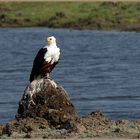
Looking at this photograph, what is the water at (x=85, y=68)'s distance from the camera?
25.5m

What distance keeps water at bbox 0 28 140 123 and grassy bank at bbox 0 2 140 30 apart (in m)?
0.80

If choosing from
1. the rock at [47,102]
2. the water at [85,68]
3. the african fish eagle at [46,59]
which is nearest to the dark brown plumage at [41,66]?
the african fish eagle at [46,59]

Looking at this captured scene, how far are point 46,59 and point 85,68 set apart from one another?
17.5 metres

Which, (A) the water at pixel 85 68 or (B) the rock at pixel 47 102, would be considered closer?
(B) the rock at pixel 47 102

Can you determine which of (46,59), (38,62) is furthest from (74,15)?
(46,59)

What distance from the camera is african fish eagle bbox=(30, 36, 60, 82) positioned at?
1817 cm

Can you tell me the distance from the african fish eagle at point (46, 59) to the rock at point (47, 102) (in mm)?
159

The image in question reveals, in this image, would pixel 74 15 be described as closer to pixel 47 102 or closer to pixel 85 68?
pixel 85 68

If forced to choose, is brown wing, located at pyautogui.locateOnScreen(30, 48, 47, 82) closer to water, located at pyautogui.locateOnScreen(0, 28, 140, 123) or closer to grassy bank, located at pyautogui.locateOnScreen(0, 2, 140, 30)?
water, located at pyautogui.locateOnScreen(0, 28, 140, 123)

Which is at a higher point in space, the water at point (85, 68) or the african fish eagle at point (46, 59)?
the african fish eagle at point (46, 59)

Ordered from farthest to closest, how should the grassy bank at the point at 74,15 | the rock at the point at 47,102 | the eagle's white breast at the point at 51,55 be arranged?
the grassy bank at the point at 74,15
the rock at the point at 47,102
the eagle's white breast at the point at 51,55

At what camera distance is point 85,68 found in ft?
117

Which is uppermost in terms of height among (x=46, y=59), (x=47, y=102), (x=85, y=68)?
(x=46, y=59)

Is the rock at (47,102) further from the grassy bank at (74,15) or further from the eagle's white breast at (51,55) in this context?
the grassy bank at (74,15)
